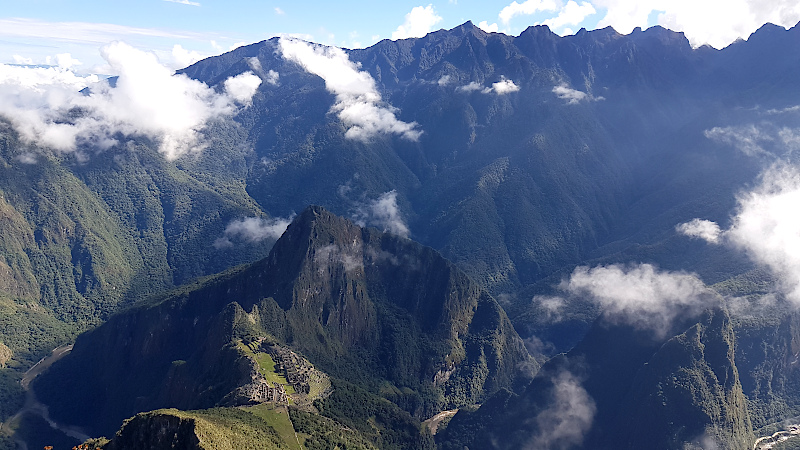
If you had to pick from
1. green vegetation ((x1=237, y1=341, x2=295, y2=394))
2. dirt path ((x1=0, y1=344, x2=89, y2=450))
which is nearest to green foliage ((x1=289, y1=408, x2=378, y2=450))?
green vegetation ((x1=237, y1=341, x2=295, y2=394))

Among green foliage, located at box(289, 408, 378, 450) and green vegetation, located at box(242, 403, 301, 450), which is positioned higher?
green vegetation, located at box(242, 403, 301, 450)

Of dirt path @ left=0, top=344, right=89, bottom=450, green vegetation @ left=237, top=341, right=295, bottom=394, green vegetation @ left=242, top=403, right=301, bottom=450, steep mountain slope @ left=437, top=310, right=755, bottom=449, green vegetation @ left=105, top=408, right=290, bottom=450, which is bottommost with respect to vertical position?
dirt path @ left=0, top=344, right=89, bottom=450

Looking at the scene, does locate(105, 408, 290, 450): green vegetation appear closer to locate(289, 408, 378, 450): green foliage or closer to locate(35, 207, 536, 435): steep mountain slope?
locate(289, 408, 378, 450): green foliage

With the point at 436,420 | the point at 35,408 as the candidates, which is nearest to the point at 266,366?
the point at 436,420

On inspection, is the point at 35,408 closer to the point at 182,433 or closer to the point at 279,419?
the point at 279,419

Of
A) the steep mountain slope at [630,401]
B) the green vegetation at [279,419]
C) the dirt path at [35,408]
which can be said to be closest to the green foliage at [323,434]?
the green vegetation at [279,419]

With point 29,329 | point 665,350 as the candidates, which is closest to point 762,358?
point 665,350

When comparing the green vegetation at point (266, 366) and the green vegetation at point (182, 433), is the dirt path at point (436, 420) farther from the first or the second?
the green vegetation at point (182, 433)

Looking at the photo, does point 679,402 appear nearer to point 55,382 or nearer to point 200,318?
point 200,318
